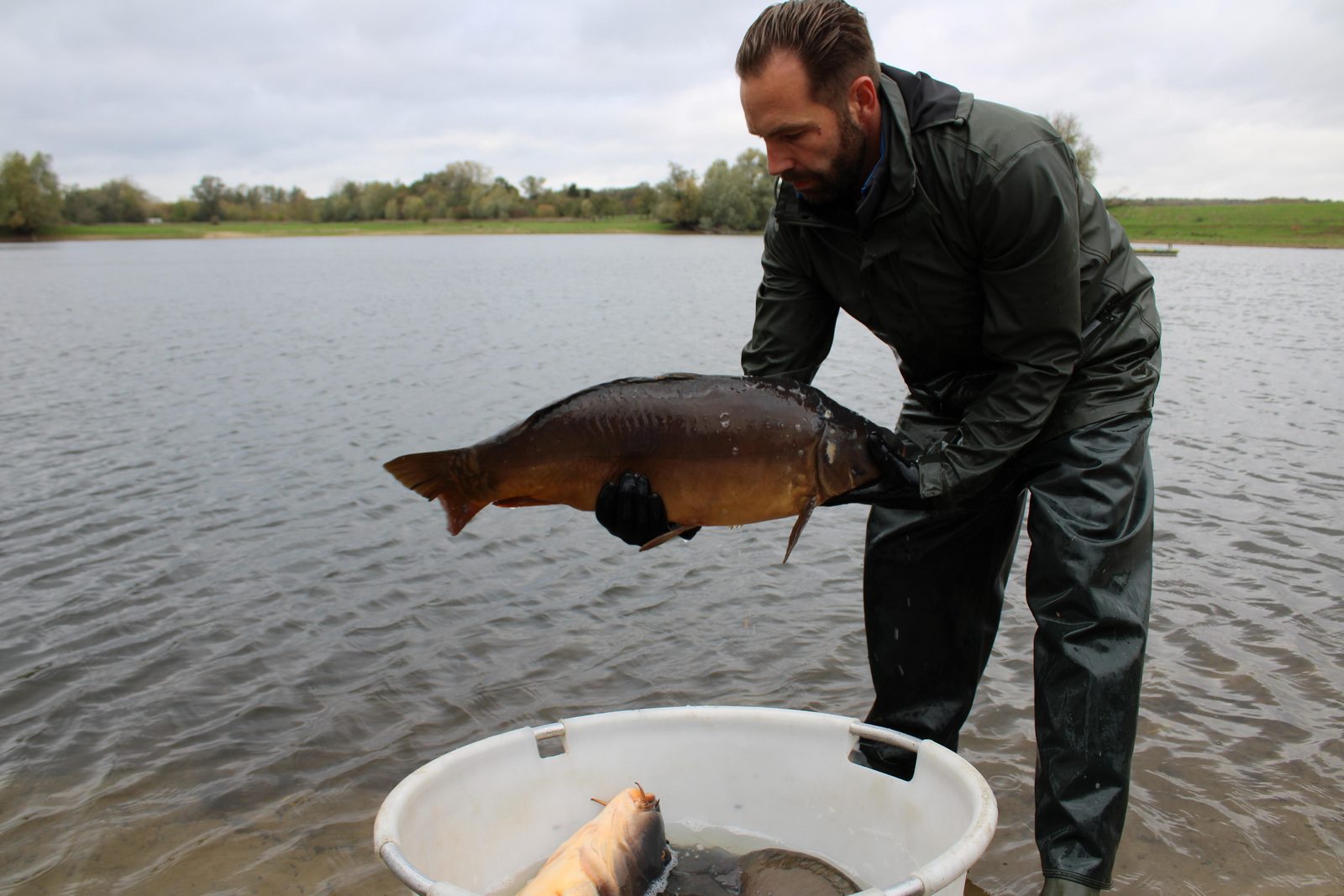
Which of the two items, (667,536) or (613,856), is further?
(667,536)

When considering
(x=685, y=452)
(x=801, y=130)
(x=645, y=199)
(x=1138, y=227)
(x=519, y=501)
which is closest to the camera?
(x=801, y=130)

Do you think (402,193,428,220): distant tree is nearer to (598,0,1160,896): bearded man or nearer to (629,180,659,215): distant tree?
(629,180,659,215): distant tree

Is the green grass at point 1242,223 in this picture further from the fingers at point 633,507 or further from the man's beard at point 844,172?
the fingers at point 633,507

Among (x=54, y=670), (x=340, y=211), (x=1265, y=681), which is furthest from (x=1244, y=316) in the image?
(x=340, y=211)

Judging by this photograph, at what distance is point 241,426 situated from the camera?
1069 centimetres

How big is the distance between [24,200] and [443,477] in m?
84.1

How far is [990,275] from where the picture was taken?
109 inches

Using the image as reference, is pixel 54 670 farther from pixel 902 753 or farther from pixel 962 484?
pixel 962 484

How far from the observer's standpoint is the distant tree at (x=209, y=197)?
100625mm

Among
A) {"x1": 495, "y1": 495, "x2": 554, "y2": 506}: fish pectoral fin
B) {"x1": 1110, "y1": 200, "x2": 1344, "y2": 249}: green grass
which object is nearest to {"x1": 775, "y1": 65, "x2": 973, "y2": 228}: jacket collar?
{"x1": 495, "y1": 495, "x2": 554, "y2": 506}: fish pectoral fin

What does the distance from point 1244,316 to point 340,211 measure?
302 feet

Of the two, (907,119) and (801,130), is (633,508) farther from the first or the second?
(907,119)

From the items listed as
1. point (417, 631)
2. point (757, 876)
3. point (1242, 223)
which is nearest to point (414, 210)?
point (1242, 223)

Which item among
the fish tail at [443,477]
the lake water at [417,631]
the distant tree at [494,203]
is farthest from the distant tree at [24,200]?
the fish tail at [443,477]
